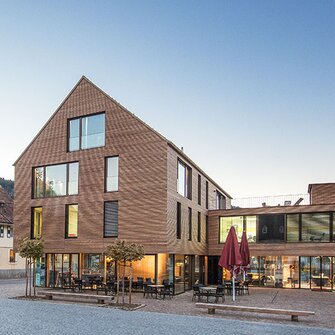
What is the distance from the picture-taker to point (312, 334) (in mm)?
13242

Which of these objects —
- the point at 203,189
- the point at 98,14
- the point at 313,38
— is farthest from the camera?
the point at 203,189

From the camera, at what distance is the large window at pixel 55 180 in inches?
1089

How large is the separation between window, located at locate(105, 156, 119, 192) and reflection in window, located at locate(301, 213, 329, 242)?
13.9 meters

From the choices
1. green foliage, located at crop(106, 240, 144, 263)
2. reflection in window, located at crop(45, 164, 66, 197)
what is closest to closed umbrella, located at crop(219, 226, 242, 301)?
green foliage, located at crop(106, 240, 144, 263)

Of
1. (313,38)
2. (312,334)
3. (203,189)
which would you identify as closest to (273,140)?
(203,189)

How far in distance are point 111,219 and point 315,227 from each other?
570 inches

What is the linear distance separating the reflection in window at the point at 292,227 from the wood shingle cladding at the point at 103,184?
21.5 feet

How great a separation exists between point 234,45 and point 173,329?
16916mm

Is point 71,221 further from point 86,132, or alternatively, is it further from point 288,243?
point 288,243

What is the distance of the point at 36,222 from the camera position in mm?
28984

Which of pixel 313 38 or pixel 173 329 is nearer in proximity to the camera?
pixel 173 329

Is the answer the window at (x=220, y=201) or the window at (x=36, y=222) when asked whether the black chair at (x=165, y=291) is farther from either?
the window at (x=220, y=201)

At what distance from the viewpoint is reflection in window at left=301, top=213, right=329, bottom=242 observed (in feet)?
96.9

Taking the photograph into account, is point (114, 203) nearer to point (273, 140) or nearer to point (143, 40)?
point (143, 40)
